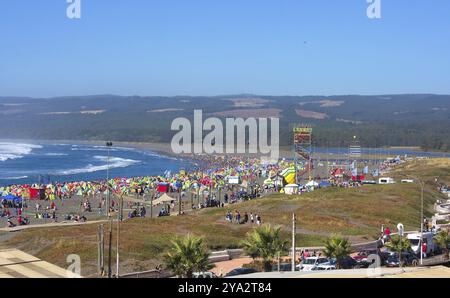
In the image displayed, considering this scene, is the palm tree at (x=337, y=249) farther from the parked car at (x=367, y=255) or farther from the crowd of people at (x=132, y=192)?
the crowd of people at (x=132, y=192)

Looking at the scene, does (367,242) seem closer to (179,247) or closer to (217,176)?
(179,247)

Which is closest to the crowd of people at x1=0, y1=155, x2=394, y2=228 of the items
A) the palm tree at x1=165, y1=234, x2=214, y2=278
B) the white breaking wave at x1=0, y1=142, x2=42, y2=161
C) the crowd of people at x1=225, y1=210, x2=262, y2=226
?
the crowd of people at x1=225, y1=210, x2=262, y2=226

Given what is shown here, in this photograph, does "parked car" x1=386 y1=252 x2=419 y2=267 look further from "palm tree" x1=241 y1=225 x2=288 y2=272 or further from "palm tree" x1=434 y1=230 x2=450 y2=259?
"palm tree" x1=241 y1=225 x2=288 y2=272

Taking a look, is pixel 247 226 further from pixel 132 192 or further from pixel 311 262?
pixel 132 192

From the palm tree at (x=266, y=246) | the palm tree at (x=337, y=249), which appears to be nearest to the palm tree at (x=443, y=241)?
the palm tree at (x=337, y=249)

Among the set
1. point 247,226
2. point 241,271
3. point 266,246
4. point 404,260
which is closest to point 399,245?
point 404,260
